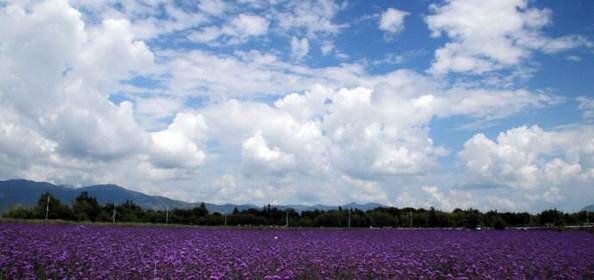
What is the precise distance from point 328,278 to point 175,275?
2.49 m

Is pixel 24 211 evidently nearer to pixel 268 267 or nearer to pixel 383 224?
pixel 383 224

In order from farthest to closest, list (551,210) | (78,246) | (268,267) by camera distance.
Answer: (551,210) < (78,246) < (268,267)

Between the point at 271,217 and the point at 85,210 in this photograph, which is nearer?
the point at 85,210

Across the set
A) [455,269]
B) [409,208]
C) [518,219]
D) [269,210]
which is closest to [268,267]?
[455,269]

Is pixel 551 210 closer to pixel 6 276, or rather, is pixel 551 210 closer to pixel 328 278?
pixel 328 278

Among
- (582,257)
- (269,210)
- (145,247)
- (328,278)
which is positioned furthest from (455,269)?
(269,210)

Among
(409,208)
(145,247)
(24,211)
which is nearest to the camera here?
(145,247)

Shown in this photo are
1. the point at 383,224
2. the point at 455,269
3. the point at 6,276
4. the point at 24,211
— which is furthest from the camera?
the point at 383,224

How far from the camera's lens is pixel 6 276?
24.2 feet

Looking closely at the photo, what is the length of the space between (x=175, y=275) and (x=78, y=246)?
4.69 meters

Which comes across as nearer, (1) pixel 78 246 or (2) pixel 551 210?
(1) pixel 78 246

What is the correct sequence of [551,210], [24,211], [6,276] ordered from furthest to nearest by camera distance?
[551,210], [24,211], [6,276]

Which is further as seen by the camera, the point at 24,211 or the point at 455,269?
the point at 24,211

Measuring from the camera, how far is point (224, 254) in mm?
10664
